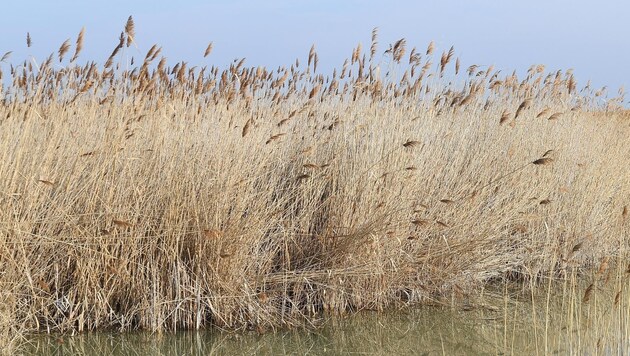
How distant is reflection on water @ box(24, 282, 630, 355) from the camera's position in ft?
13.6

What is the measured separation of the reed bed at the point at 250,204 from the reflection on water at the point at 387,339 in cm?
12

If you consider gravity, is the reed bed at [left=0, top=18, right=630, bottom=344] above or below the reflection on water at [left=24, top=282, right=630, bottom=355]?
above

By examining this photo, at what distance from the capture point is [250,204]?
4.65 m

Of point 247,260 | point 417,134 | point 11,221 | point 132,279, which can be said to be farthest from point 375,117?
point 11,221

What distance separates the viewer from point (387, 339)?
4.44 meters

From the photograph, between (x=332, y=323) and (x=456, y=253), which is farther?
(x=456, y=253)

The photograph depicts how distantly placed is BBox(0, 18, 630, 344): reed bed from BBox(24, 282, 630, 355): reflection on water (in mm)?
119

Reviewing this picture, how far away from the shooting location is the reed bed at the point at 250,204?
14.3 ft

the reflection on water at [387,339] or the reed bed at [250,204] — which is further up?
the reed bed at [250,204]

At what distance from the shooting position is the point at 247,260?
4.61m

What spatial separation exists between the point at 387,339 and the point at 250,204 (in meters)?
1.11

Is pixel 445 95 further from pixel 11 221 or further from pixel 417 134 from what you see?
pixel 11 221

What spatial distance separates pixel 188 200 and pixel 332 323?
1106mm

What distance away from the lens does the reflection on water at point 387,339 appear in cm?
414
